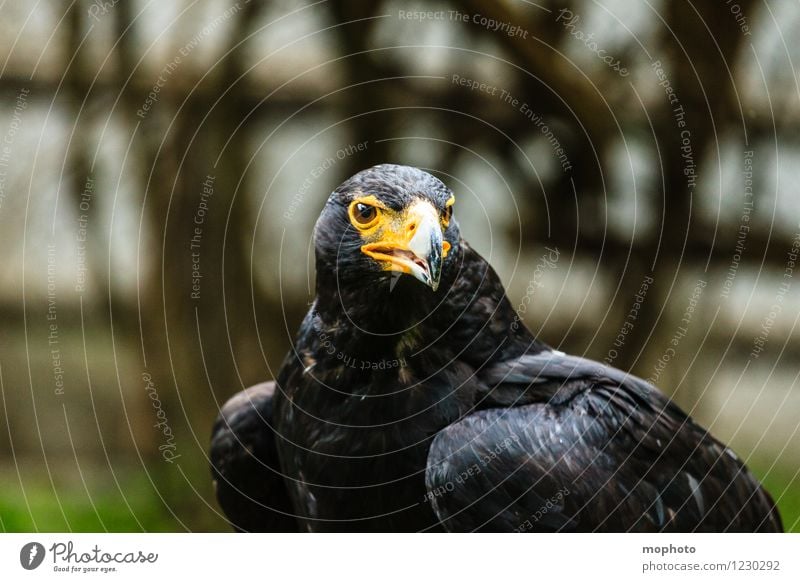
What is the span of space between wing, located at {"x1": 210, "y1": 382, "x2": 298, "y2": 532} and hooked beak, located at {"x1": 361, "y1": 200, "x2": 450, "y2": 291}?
430 millimetres

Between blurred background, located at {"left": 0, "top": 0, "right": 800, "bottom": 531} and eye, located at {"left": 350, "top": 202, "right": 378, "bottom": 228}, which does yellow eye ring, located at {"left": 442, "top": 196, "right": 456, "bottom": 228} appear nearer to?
eye, located at {"left": 350, "top": 202, "right": 378, "bottom": 228}

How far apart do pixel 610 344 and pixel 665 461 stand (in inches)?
19.9

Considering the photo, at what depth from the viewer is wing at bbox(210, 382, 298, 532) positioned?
1.36m

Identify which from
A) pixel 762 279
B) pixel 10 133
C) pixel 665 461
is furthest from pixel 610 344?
pixel 10 133

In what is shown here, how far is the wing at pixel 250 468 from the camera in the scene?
136 cm

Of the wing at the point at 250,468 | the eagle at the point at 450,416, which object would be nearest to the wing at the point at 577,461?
the eagle at the point at 450,416

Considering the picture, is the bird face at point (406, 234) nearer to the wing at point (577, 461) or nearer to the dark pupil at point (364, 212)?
the dark pupil at point (364, 212)

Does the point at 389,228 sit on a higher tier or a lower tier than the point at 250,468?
higher

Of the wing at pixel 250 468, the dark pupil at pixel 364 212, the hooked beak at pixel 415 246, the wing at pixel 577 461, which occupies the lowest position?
the wing at pixel 250 468

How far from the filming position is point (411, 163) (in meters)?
1.58
